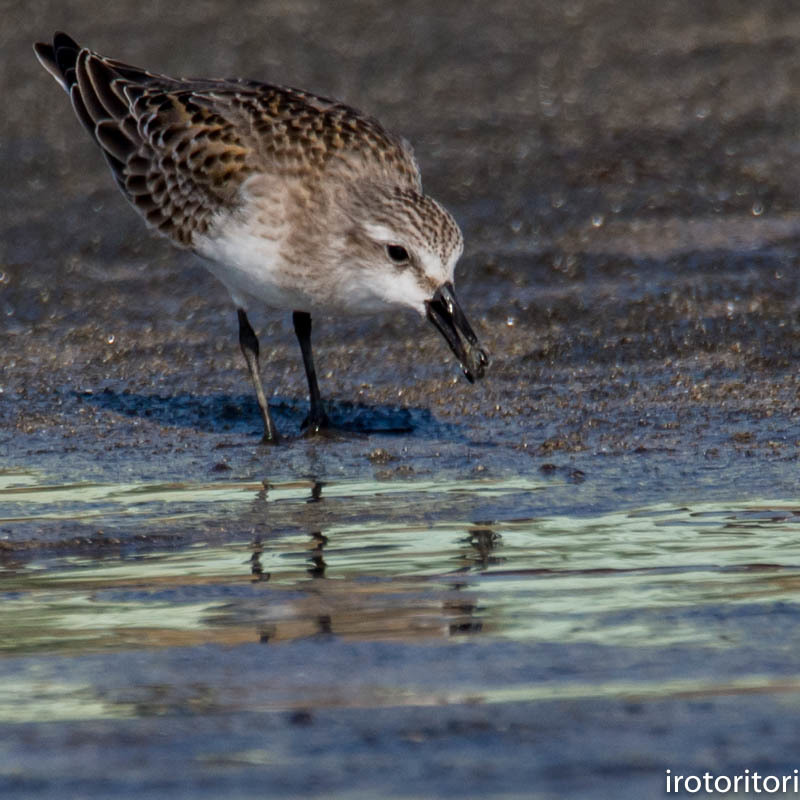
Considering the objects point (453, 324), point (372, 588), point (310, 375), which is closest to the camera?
point (372, 588)

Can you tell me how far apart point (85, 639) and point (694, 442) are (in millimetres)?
3042

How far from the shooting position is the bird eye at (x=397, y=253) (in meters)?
6.83

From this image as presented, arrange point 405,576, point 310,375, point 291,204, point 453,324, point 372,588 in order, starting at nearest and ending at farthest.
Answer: point 372,588 → point 405,576 → point 453,324 → point 291,204 → point 310,375

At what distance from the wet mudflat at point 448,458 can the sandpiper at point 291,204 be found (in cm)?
58

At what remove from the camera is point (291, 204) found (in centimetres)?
718

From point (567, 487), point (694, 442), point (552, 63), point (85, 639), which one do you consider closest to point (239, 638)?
point (85, 639)

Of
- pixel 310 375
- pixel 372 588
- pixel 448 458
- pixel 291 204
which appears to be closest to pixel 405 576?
pixel 372 588

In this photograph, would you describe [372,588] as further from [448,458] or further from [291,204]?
[291,204]

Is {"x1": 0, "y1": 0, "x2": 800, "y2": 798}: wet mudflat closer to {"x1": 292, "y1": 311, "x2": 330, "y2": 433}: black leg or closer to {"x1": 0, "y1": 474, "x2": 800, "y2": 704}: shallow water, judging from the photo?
{"x1": 0, "y1": 474, "x2": 800, "y2": 704}: shallow water

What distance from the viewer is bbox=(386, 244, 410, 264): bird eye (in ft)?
22.4

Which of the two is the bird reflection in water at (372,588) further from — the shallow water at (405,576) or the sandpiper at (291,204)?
the sandpiper at (291,204)

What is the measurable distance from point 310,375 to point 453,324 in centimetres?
102

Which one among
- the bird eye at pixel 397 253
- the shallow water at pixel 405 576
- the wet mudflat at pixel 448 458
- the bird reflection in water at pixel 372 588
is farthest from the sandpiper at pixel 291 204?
the bird reflection in water at pixel 372 588

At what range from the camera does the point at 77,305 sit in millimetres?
9500
